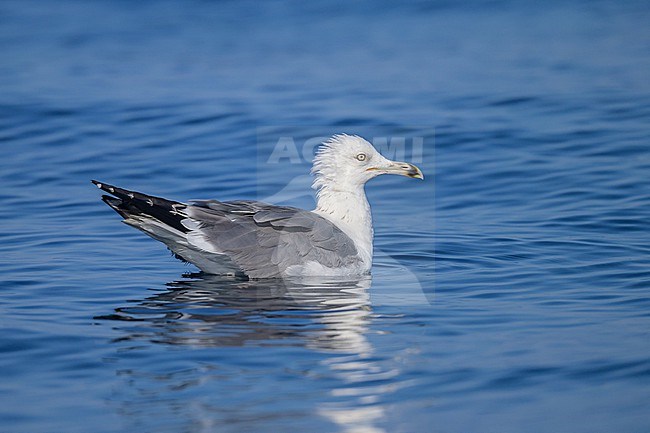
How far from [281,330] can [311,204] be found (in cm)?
404

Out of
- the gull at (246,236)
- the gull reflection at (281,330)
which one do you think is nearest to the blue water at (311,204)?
the gull reflection at (281,330)

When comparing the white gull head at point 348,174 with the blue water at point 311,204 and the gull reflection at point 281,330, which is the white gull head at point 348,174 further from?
the gull reflection at point 281,330

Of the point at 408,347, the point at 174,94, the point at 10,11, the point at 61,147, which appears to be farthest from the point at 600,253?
the point at 10,11

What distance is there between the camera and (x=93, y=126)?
13953mm

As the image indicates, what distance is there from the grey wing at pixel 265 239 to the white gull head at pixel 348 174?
55 cm

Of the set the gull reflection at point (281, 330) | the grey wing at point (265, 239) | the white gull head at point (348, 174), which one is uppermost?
the white gull head at point (348, 174)

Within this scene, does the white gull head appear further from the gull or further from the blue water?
the blue water

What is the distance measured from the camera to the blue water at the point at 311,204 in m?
5.53

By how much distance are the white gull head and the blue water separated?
512mm

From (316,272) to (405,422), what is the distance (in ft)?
9.33

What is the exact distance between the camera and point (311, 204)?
10.5 meters

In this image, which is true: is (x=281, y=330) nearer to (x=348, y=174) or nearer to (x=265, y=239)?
(x=265, y=239)

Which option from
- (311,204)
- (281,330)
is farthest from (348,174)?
(281,330)

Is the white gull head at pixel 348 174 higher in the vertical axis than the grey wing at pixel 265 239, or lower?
higher
